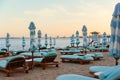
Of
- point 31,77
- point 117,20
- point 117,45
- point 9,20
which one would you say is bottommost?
point 31,77

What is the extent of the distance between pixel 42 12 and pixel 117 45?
60.7 ft

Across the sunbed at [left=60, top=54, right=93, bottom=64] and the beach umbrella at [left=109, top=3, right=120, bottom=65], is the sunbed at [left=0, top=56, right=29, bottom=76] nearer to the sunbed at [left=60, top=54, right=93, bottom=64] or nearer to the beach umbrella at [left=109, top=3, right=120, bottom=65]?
the sunbed at [left=60, top=54, right=93, bottom=64]

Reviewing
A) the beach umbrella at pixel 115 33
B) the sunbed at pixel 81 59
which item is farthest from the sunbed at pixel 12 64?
the beach umbrella at pixel 115 33

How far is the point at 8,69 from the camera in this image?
28.5 feet

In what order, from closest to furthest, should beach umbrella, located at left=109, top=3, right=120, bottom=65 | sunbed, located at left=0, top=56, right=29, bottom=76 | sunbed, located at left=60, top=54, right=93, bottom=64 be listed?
beach umbrella, located at left=109, top=3, right=120, bottom=65
sunbed, located at left=0, top=56, right=29, bottom=76
sunbed, located at left=60, top=54, right=93, bottom=64

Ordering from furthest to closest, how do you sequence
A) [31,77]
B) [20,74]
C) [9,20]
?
[9,20], [20,74], [31,77]

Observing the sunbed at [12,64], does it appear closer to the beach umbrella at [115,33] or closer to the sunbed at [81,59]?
the sunbed at [81,59]

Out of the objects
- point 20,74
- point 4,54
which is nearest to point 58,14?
point 4,54

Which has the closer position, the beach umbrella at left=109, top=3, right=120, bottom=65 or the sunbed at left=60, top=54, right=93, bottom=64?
the beach umbrella at left=109, top=3, right=120, bottom=65

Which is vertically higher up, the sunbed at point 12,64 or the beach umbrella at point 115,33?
the beach umbrella at point 115,33

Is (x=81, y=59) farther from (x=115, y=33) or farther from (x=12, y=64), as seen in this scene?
(x=115, y=33)

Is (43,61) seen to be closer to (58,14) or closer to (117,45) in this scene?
(117,45)

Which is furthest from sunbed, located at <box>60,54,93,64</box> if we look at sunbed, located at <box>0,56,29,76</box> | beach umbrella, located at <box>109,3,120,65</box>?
beach umbrella, located at <box>109,3,120,65</box>

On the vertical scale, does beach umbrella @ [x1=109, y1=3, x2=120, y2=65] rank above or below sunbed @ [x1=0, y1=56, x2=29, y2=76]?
above
